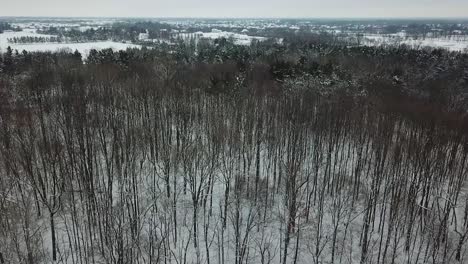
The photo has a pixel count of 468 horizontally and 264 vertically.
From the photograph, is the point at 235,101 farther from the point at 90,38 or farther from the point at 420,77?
the point at 90,38

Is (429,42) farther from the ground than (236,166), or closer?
farther from the ground

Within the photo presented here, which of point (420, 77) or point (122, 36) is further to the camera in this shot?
point (122, 36)

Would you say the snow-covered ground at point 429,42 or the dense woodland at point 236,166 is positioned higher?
the snow-covered ground at point 429,42

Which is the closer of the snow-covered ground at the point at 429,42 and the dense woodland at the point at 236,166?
the dense woodland at the point at 236,166

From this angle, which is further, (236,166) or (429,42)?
(429,42)

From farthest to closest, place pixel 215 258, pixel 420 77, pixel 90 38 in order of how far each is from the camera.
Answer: pixel 90 38, pixel 420 77, pixel 215 258

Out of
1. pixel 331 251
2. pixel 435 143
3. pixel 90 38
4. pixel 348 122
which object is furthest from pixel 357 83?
pixel 90 38

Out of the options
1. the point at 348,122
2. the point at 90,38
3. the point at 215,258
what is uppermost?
the point at 90,38

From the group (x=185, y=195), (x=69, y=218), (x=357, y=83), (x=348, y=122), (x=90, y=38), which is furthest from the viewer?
(x=90, y=38)
